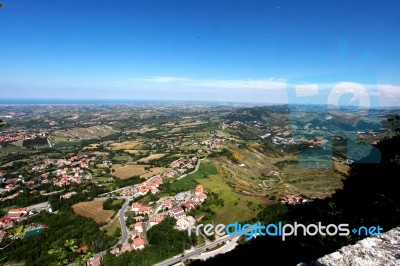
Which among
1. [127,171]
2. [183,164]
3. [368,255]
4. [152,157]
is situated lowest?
[127,171]

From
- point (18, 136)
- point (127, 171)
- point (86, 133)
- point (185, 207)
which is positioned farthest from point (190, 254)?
point (18, 136)

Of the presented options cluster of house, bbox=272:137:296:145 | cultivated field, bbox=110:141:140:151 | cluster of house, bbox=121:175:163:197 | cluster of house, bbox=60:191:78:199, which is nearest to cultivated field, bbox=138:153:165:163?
cultivated field, bbox=110:141:140:151

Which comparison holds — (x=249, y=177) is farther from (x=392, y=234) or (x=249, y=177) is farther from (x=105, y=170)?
(x=392, y=234)

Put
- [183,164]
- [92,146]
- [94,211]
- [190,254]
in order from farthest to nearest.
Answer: [92,146], [183,164], [94,211], [190,254]

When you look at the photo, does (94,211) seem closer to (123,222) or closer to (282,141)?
(123,222)

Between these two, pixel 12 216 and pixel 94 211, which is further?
pixel 94 211

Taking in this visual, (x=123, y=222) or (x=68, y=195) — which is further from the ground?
(x=123, y=222)

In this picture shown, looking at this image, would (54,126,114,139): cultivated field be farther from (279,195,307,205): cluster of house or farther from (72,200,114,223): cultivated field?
(279,195,307,205): cluster of house
